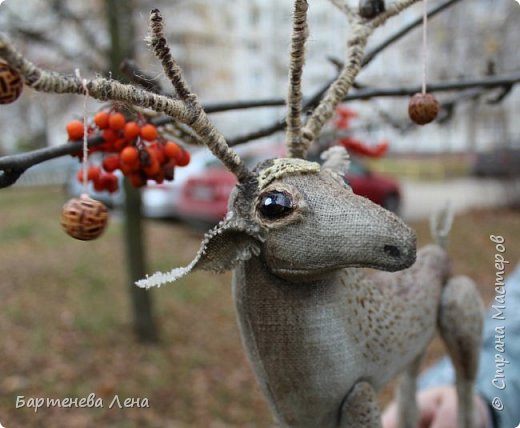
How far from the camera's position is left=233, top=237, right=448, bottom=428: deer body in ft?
2.28

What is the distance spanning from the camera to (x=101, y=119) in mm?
793

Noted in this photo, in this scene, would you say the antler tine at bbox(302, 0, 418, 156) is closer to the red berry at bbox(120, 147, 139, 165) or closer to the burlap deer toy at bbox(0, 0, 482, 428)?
the burlap deer toy at bbox(0, 0, 482, 428)

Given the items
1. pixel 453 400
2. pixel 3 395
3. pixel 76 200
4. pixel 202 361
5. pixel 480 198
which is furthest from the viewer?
pixel 480 198

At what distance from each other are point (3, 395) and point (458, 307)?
2.52 metres

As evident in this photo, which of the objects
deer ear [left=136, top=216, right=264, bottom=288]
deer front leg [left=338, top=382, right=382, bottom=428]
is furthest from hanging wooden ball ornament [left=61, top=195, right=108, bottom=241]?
deer front leg [left=338, top=382, right=382, bottom=428]

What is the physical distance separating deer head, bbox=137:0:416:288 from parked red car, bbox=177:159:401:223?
4.15 m

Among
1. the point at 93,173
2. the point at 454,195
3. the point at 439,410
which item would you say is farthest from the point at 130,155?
the point at 454,195

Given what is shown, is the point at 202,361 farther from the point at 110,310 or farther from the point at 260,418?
the point at 110,310

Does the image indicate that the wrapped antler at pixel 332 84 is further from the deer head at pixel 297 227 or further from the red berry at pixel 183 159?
the red berry at pixel 183 159

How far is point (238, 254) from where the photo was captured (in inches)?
25.4

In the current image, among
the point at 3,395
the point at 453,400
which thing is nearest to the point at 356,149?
the point at 453,400

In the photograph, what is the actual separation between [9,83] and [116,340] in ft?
10.4

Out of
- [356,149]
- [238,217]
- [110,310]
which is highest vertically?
[238,217]

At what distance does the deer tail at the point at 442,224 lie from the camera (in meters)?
1.03
